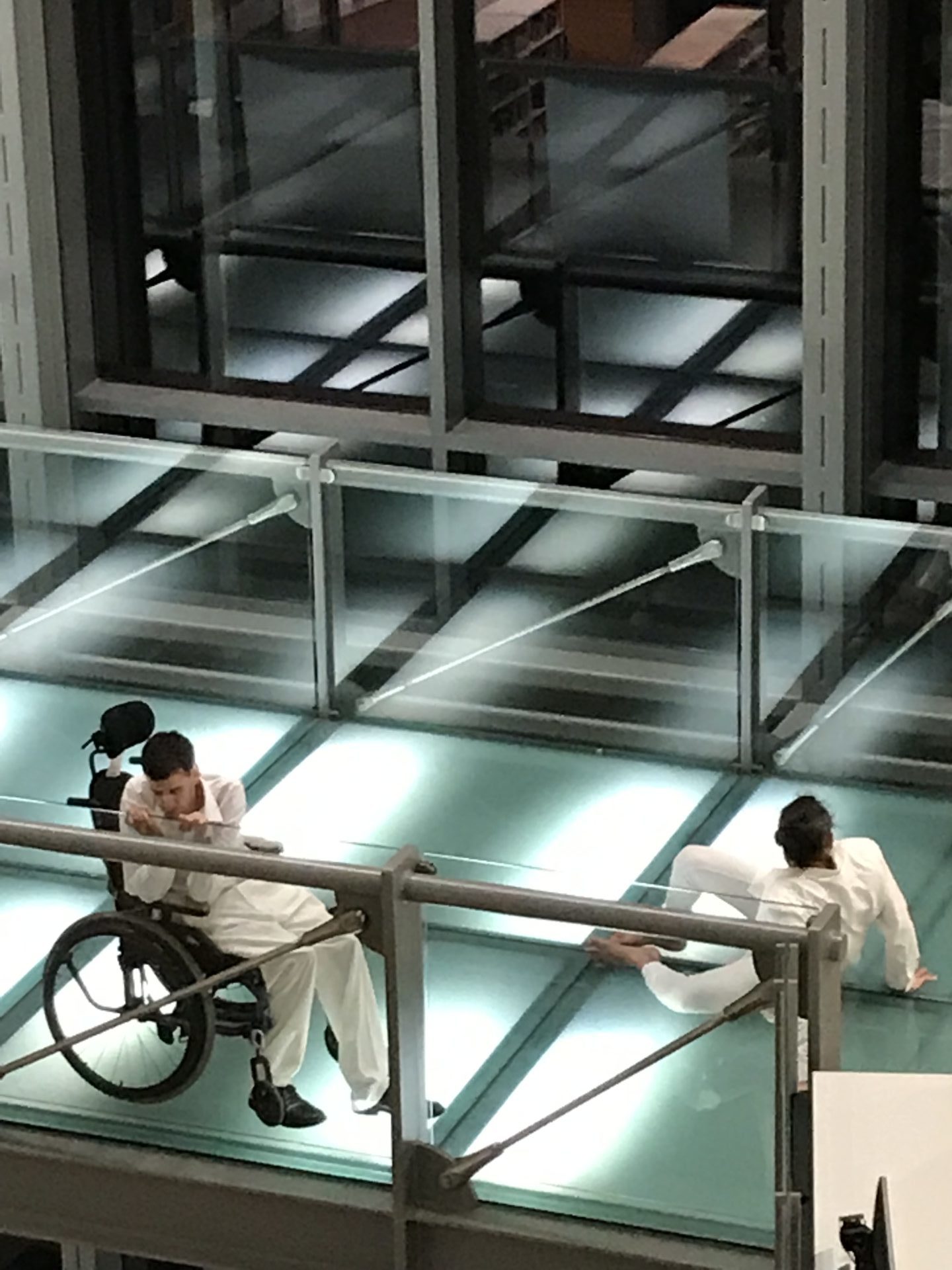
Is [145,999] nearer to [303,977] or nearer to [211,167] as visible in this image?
[303,977]

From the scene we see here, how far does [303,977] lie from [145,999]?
0.48m

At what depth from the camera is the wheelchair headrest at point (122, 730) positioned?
9.55 metres

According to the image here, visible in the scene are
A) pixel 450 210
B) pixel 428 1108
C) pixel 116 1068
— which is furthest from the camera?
pixel 450 210

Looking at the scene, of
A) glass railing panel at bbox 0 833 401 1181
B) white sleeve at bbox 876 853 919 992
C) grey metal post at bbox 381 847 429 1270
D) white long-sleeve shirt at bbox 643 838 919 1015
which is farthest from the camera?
glass railing panel at bbox 0 833 401 1181

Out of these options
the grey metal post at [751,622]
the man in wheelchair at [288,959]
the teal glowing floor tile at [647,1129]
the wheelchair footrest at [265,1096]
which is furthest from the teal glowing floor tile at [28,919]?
the grey metal post at [751,622]

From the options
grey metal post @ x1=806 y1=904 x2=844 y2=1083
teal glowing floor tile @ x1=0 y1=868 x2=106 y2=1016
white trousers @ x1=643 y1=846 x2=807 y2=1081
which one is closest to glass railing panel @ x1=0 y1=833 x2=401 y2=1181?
teal glowing floor tile @ x1=0 y1=868 x2=106 y2=1016

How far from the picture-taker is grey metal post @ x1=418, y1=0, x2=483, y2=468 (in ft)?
35.1

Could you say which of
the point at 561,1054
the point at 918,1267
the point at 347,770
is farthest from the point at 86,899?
the point at 918,1267

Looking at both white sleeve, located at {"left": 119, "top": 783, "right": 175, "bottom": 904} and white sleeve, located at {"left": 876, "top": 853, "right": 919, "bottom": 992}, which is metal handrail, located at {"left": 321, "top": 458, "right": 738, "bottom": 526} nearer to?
white sleeve, located at {"left": 876, "top": 853, "right": 919, "bottom": 992}

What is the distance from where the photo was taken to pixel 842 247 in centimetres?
1012

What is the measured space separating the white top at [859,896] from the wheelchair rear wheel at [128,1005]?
5.15 feet

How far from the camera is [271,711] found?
414 inches

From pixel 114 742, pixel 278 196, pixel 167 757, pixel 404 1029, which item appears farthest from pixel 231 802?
pixel 278 196

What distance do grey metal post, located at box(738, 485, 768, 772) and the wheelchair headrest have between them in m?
2.02
